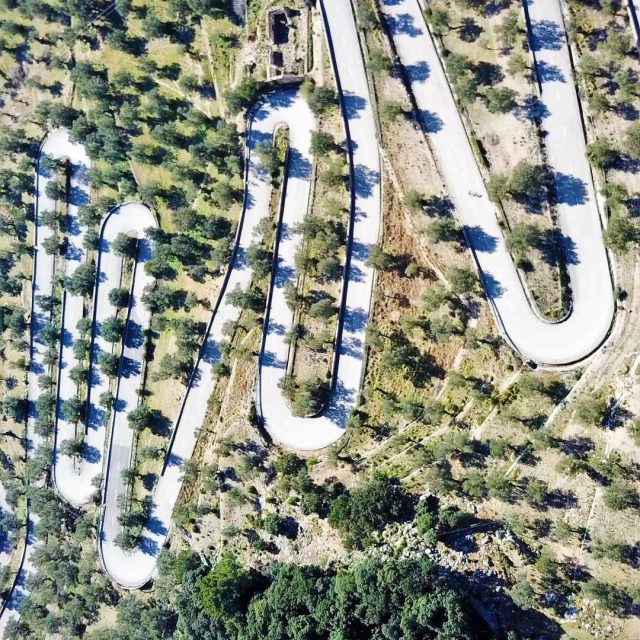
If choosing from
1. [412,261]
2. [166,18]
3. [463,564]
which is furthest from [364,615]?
[166,18]

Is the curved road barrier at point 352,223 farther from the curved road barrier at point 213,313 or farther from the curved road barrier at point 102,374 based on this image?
the curved road barrier at point 102,374

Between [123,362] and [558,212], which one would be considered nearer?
[558,212]

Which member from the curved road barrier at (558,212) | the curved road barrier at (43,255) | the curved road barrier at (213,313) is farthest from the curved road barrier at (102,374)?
the curved road barrier at (558,212)

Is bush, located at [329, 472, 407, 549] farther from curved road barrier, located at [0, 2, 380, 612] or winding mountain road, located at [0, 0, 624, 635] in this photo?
curved road barrier, located at [0, 2, 380, 612]

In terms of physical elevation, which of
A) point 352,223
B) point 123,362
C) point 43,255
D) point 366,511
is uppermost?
point 352,223

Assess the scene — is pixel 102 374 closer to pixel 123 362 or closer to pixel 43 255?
pixel 123 362

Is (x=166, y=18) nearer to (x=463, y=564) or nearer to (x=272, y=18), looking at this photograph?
(x=272, y=18)

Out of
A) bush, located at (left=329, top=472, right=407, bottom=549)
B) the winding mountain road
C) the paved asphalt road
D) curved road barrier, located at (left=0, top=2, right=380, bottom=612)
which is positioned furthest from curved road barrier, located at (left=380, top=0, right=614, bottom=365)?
the paved asphalt road

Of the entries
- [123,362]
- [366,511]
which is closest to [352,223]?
[366,511]
